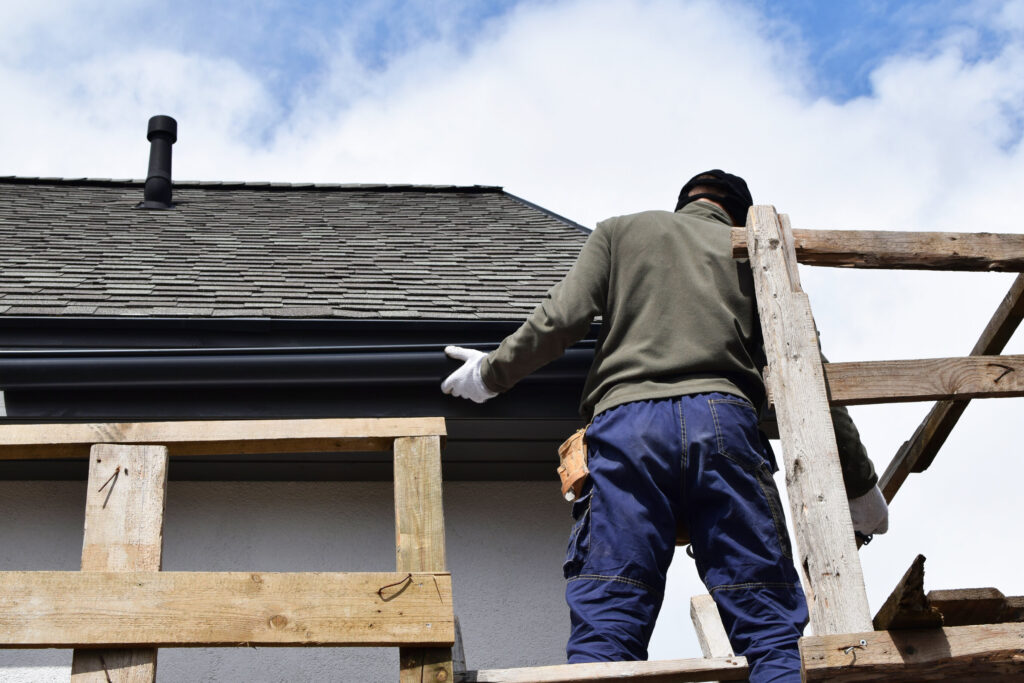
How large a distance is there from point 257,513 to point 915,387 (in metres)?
2.53

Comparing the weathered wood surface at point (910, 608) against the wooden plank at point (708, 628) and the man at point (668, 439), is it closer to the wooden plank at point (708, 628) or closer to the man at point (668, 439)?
the man at point (668, 439)

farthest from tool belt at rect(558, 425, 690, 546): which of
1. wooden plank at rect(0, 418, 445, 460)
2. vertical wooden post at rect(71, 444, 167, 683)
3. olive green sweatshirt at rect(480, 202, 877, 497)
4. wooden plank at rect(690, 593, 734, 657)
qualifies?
vertical wooden post at rect(71, 444, 167, 683)

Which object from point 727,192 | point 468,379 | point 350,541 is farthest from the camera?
point 350,541

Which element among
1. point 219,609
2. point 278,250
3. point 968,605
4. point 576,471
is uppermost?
point 278,250

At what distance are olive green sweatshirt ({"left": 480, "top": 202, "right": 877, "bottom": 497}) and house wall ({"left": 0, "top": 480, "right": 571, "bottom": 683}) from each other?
82 centimetres

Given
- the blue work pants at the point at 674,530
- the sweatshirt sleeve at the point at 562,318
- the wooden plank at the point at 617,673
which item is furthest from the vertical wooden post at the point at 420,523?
the sweatshirt sleeve at the point at 562,318

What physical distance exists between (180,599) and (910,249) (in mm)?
2185

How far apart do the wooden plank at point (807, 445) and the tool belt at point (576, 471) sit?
2.08ft

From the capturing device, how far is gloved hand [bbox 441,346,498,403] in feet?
12.5

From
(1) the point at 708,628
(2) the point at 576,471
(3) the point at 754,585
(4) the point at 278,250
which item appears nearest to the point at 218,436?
(2) the point at 576,471

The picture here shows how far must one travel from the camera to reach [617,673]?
2.71 metres

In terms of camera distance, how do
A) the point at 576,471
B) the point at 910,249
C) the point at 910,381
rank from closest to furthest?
the point at 910,381 → the point at 910,249 → the point at 576,471

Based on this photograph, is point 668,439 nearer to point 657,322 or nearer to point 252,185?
point 657,322

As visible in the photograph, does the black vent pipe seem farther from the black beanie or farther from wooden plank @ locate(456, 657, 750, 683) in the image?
wooden plank @ locate(456, 657, 750, 683)
